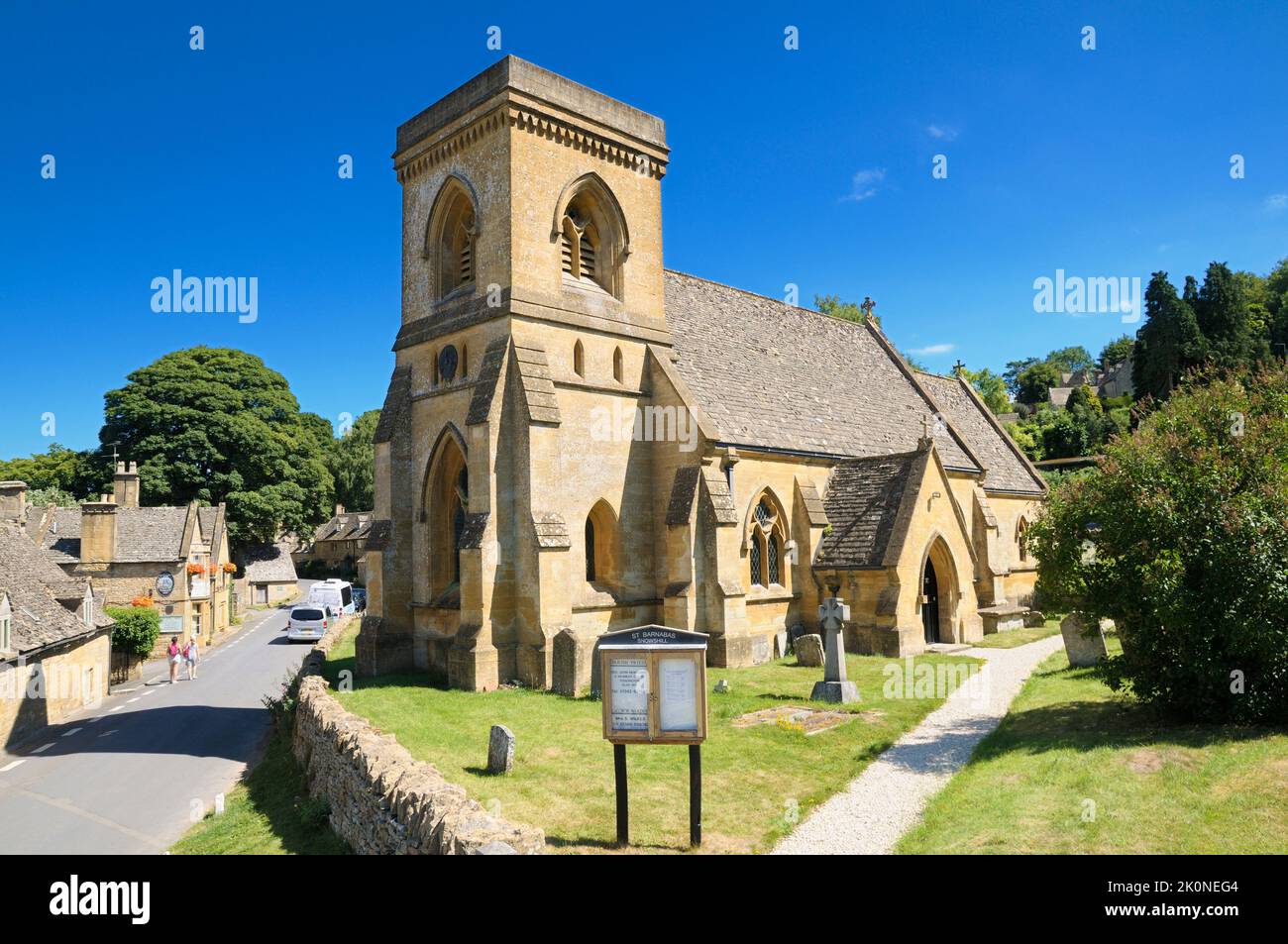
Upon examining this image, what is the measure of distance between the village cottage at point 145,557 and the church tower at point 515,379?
833 inches

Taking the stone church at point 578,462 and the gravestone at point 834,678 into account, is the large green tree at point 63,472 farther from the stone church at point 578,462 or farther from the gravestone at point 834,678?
the gravestone at point 834,678

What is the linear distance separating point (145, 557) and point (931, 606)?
36.1 m

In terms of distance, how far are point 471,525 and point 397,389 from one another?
5.81 meters

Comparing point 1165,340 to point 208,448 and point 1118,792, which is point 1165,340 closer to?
point 1118,792

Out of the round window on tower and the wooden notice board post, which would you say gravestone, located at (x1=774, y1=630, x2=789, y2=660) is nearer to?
the round window on tower

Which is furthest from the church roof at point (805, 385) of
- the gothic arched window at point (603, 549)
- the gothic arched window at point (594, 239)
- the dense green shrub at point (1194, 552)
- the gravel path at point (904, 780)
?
the dense green shrub at point (1194, 552)

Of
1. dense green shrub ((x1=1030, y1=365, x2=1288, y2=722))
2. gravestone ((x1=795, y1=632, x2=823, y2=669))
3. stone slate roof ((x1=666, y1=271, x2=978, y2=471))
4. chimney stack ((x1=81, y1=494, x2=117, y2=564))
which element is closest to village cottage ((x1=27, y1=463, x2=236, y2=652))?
chimney stack ((x1=81, y1=494, x2=117, y2=564))

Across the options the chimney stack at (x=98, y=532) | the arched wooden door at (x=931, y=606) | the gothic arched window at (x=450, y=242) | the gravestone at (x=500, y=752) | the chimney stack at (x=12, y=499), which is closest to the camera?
the gravestone at (x=500, y=752)

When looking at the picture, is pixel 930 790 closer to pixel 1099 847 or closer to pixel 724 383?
pixel 1099 847

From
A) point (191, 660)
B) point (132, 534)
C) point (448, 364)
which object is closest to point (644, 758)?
point (448, 364)

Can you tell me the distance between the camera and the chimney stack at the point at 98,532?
3762 centimetres
